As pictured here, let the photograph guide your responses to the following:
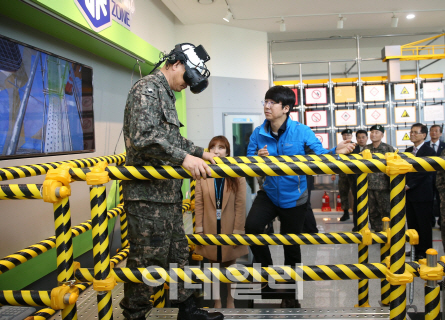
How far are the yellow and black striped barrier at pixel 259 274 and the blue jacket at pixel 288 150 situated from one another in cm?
106

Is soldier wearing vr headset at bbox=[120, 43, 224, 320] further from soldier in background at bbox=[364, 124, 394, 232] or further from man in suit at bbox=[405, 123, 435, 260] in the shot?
soldier in background at bbox=[364, 124, 394, 232]

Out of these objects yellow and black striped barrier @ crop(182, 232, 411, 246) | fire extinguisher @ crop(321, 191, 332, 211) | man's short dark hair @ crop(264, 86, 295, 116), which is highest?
man's short dark hair @ crop(264, 86, 295, 116)

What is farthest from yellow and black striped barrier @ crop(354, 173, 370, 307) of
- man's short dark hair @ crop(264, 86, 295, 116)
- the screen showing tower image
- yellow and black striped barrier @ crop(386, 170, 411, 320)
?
the screen showing tower image

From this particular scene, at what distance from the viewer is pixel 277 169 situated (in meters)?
1.46

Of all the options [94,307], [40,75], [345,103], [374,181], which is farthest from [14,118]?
[345,103]

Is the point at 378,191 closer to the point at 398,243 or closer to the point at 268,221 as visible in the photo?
the point at 268,221

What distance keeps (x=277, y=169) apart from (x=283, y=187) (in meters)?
1.10

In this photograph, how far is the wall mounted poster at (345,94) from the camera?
8102 millimetres

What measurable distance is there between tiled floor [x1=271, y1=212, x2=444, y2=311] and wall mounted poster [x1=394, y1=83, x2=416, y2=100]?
389 centimetres

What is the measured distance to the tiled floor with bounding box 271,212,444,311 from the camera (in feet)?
9.52

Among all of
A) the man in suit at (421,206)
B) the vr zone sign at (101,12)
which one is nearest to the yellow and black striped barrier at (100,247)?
the vr zone sign at (101,12)

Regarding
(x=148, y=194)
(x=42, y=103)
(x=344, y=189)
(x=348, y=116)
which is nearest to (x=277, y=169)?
(x=148, y=194)

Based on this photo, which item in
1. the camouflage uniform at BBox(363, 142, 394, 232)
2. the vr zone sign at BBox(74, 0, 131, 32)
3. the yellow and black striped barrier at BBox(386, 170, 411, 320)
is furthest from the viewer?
the camouflage uniform at BBox(363, 142, 394, 232)

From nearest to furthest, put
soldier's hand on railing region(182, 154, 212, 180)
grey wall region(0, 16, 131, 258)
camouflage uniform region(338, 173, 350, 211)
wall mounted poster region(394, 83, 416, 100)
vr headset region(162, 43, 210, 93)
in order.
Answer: soldier's hand on railing region(182, 154, 212, 180) < vr headset region(162, 43, 210, 93) < grey wall region(0, 16, 131, 258) < camouflage uniform region(338, 173, 350, 211) < wall mounted poster region(394, 83, 416, 100)
